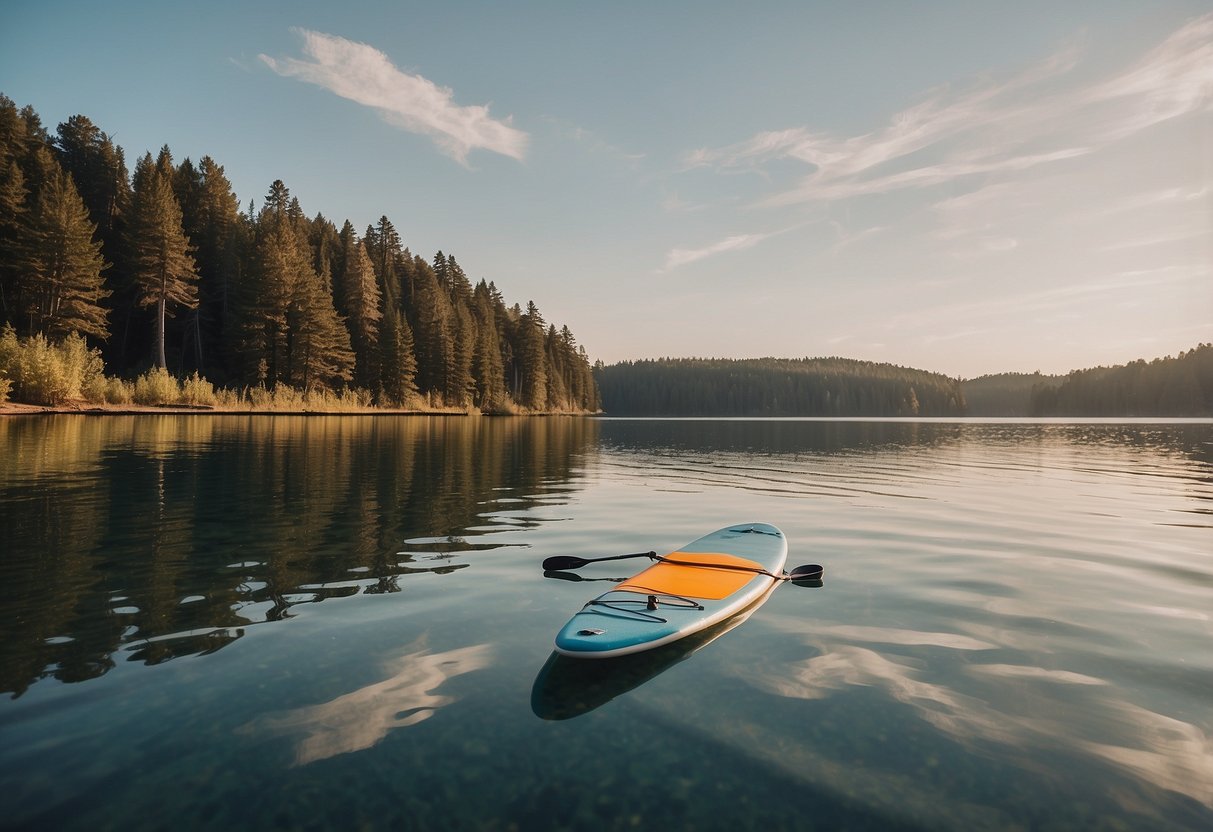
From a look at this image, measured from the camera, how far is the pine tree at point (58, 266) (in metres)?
43.2

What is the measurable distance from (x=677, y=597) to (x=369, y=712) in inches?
133

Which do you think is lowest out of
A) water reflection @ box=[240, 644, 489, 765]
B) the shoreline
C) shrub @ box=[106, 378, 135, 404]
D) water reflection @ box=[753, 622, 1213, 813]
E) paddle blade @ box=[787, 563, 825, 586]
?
water reflection @ box=[753, 622, 1213, 813]

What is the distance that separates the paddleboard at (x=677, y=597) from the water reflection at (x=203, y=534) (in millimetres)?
3217

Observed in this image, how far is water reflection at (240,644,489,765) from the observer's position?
177 inches

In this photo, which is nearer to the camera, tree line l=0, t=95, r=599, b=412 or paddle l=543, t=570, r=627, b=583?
paddle l=543, t=570, r=627, b=583

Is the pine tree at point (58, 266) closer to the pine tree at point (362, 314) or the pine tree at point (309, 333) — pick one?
the pine tree at point (309, 333)

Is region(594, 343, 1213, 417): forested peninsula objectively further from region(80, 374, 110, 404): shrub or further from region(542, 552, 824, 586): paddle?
A: region(542, 552, 824, 586): paddle

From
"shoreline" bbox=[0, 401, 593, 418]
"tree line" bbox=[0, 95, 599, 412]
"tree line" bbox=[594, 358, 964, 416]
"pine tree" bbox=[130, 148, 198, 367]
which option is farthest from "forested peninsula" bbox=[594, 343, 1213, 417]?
"pine tree" bbox=[130, 148, 198, 367]

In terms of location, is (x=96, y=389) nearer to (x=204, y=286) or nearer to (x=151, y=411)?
(x=151, y=411)

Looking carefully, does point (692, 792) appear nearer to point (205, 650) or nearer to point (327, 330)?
point (205, 650)

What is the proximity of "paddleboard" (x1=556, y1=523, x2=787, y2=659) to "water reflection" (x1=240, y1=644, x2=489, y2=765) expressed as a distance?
3.62 ft

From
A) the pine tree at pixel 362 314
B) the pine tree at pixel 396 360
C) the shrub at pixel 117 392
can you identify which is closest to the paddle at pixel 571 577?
the shrub at pixel 117 392

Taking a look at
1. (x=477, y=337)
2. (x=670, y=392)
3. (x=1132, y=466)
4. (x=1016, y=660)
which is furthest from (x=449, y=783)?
(x=670, y=392)

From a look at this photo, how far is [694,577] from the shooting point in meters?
8.10
